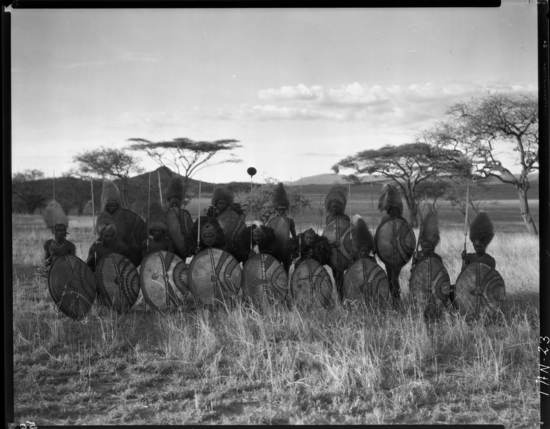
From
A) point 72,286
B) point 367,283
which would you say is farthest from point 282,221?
point 72,286

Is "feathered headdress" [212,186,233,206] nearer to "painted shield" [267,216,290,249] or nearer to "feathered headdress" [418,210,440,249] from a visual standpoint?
"painted shield" [267,216,290,249]

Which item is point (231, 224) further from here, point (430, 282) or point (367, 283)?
point (430, 282)

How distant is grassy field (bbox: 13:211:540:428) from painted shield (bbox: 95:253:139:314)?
15cm

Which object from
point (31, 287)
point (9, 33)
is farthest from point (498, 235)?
point (31, 287)

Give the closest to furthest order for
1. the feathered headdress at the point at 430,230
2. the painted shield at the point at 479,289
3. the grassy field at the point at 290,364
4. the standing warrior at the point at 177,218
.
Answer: the grassy field at the point at 290,364, the painted shield at the point at 479,289, the feathered headdress at the point at 430,230, the standing warrior at the point at 177,218

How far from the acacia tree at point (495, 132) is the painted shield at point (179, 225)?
275 centimetres

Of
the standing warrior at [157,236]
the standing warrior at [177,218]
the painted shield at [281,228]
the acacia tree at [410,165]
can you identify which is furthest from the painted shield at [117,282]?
the acacia tree at [410,165]

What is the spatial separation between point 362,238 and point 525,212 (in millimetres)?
1807

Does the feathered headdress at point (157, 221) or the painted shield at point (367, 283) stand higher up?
the feathered headdress at point (157, 221)

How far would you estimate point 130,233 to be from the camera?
6770 millimetres

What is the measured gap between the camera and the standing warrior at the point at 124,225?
6.74 m

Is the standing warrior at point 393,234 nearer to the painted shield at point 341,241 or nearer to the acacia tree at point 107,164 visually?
the painted shield at point 341,241

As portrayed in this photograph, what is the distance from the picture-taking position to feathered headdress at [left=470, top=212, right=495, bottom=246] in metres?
6.34
